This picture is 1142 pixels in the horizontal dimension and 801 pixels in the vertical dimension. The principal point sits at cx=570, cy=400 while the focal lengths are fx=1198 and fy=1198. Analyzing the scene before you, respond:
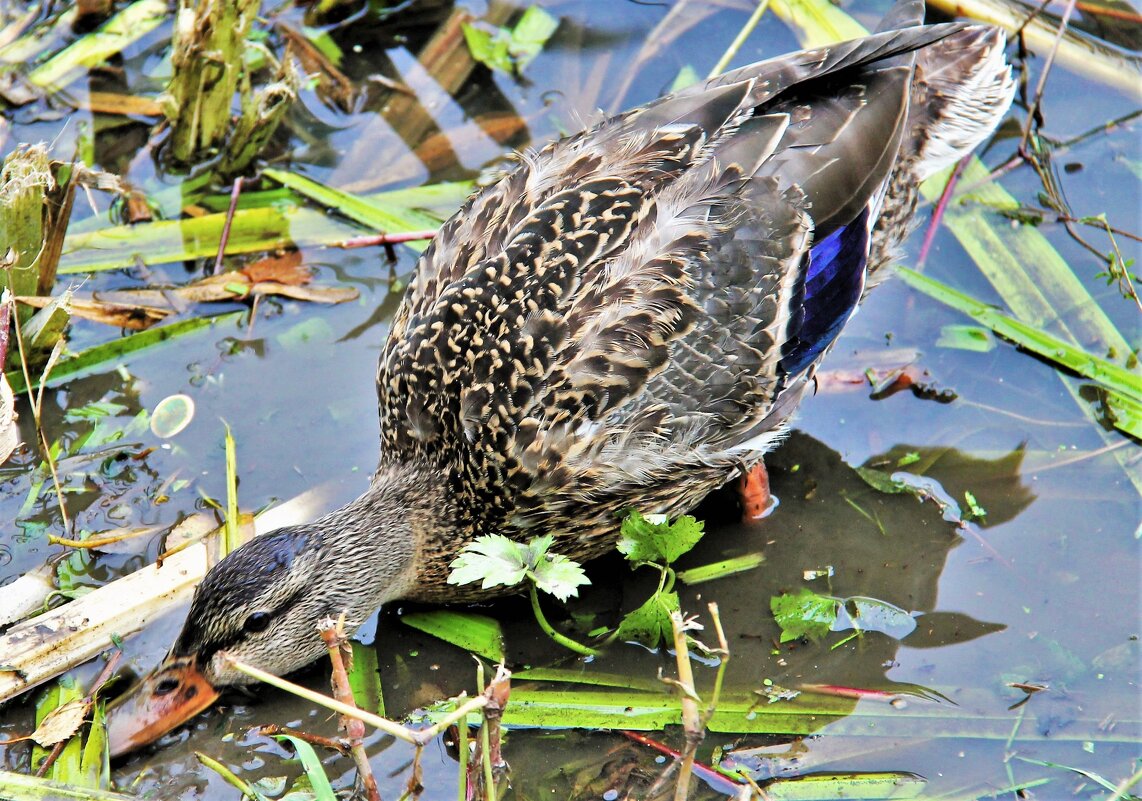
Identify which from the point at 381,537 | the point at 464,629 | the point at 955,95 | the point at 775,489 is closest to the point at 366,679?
the point at 464,629

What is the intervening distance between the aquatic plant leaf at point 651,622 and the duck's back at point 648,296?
0.36 meters

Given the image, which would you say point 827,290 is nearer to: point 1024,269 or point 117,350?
point 1024,269

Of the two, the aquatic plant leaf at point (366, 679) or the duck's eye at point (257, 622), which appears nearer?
the duck's eye at point (257, 622)

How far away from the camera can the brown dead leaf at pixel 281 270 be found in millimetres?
5801

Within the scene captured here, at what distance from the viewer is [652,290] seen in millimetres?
4344

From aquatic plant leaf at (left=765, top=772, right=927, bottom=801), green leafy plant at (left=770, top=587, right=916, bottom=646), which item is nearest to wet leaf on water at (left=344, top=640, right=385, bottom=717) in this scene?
aquatic plant leaf at (left=765, top=772, right=927, bottom=801)

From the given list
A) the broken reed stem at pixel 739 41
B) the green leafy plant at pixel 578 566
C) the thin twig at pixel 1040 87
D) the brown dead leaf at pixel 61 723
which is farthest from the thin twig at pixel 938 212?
the brown dead leaf at pixel 61 723

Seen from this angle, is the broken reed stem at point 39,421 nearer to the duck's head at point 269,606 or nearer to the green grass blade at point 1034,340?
the duck's head at point 269,606

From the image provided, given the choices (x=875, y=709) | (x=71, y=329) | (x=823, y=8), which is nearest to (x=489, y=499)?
(x=875, y=709)

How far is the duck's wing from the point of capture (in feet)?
14.2

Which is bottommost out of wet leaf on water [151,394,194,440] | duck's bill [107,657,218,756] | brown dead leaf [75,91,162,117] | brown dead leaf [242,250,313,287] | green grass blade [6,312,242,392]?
duck's bill [107,657,218,756]

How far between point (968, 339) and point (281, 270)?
3284 mm

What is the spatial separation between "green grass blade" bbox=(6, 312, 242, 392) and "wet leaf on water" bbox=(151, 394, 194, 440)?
1.10 feet

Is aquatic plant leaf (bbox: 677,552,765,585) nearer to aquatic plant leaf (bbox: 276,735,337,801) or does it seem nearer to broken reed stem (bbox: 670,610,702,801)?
broken reed stem (bbox: 670,610,702,801)
